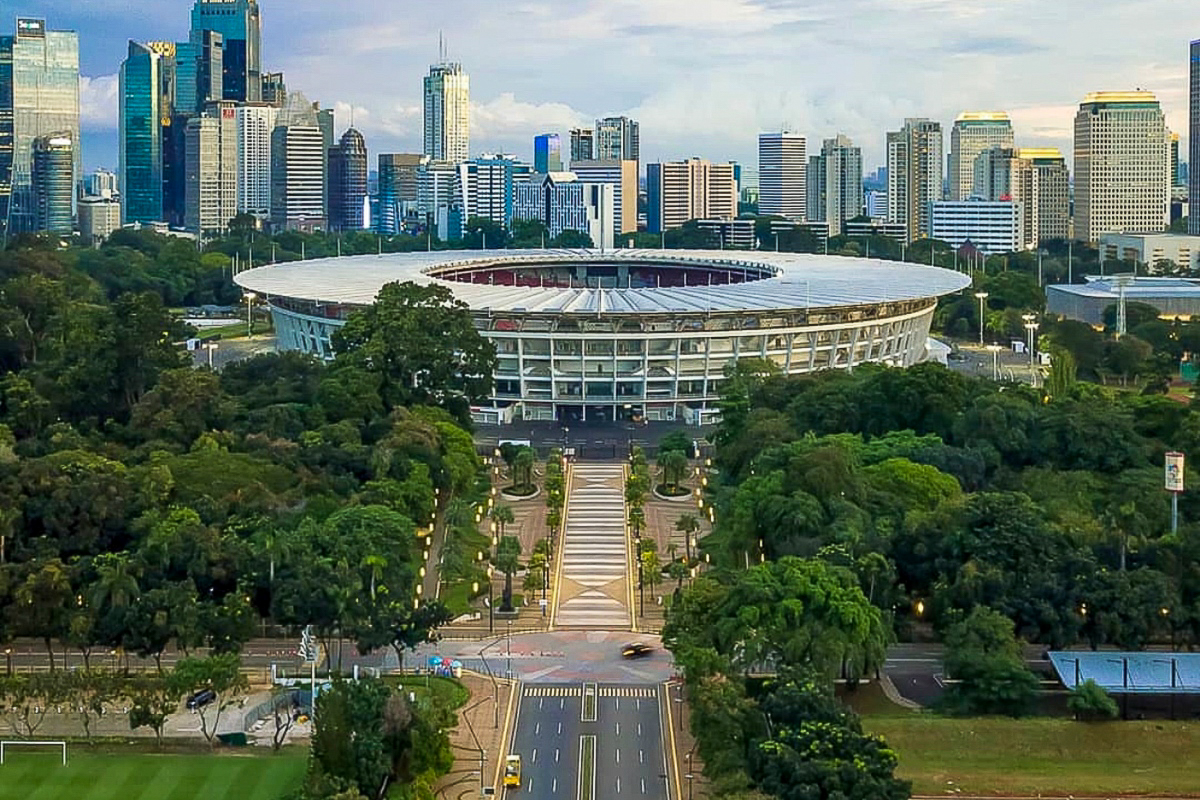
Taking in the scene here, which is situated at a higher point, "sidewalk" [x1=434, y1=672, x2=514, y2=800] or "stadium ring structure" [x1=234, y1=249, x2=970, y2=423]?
"stadium ring structure" [x1=234, y1=249, x2=970, y2=423]

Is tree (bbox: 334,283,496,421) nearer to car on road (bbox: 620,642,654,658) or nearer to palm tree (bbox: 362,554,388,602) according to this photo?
palm tree (bbox: 362,554,388,602)

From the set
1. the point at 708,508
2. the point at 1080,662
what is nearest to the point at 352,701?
the point at 1080,662

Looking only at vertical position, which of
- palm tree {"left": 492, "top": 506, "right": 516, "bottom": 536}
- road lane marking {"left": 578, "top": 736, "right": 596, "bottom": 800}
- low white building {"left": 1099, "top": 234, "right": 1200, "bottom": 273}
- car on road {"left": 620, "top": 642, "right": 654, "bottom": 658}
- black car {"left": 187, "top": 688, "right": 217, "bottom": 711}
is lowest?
road lane marking {"left": 578, "top": 736, "right": 596, "bottom": 800}

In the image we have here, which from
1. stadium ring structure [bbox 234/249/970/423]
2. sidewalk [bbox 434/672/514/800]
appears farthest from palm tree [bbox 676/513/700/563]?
stadium ring structure [bbox 234/249/970/423]

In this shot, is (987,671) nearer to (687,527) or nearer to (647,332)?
(687,527)

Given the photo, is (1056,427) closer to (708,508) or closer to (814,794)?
(708,508)

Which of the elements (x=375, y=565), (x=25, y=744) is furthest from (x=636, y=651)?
(x=25, y=744)
